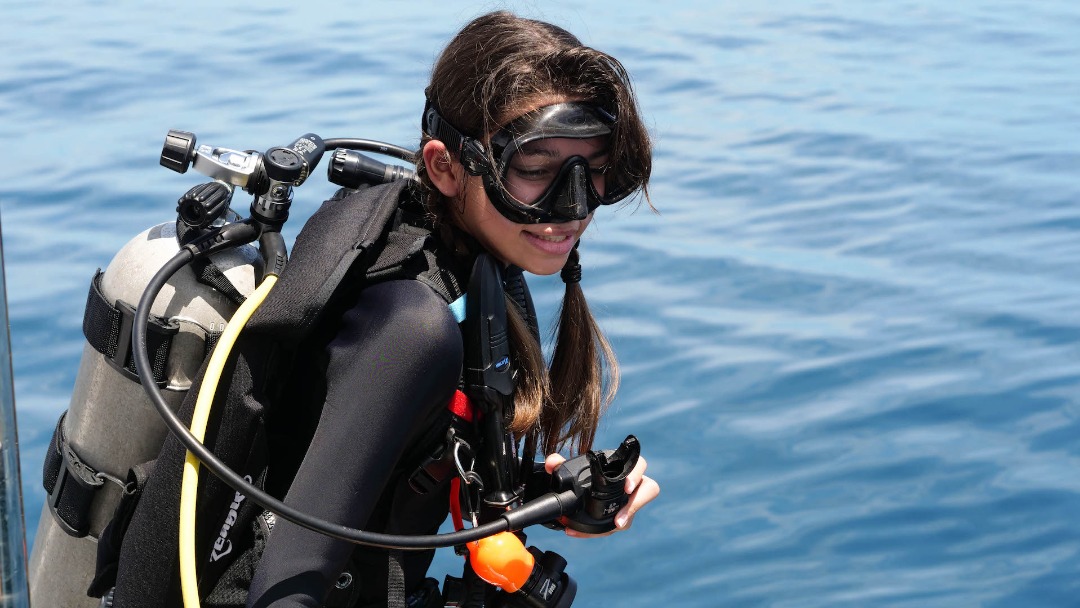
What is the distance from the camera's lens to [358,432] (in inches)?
64.7

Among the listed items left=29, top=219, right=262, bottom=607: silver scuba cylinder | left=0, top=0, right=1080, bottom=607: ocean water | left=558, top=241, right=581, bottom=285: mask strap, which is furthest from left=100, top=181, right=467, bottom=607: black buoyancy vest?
left=0, top=0, right=1080, bottom=607: ocean water

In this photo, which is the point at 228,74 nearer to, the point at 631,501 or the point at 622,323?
the point at 622,323

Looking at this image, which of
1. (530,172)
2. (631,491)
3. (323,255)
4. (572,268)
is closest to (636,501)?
(631,491)

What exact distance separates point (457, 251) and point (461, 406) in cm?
25

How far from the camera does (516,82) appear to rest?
6.22 ft

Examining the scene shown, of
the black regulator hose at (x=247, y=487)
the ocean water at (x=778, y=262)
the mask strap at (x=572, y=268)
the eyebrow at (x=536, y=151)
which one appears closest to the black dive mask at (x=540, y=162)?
the eyebrow at (x=536, y=151)

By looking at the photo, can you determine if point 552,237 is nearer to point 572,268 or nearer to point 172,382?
point 572,268

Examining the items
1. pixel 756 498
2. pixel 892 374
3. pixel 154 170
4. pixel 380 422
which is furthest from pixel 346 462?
pixel 154 170

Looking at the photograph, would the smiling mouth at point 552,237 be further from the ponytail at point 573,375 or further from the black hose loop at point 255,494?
the black hose loop at point 255,494

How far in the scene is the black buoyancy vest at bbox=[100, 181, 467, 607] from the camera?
1688 millimetres

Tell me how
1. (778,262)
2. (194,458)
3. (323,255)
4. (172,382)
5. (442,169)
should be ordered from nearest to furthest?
(194,458)
(323,255)
(172,382)
(442,169)
(778,262)

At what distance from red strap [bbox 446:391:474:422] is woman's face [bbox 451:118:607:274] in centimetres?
25

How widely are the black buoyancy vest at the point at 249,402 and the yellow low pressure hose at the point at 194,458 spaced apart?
22 millimetres

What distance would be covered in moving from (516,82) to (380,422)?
59 centimetres
